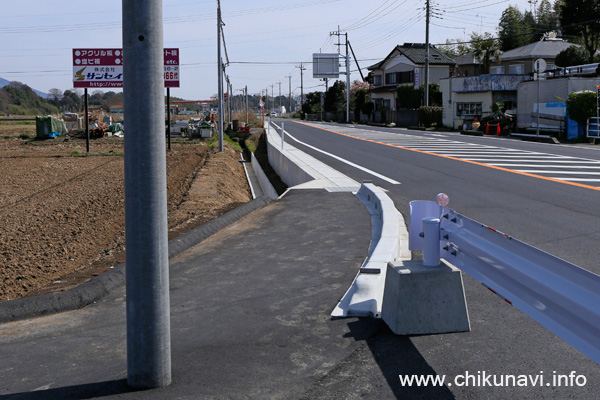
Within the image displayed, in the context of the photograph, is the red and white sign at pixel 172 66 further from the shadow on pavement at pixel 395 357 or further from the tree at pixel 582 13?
the tree at pixel 582 13

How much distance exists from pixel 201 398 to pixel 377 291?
215 centimetres

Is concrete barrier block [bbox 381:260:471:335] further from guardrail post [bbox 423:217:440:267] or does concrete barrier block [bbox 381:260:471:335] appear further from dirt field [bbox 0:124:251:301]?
dirt field [bbox 0:124:251:301]

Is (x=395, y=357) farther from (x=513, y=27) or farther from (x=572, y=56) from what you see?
(x=513, y=27)

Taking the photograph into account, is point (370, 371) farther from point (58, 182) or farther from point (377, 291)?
point (58, 182)

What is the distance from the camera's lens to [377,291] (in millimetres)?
5410

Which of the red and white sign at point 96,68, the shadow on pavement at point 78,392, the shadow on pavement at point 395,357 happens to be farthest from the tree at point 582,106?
the shadow on pavement at point 78,392

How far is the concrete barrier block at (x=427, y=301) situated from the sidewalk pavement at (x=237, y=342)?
0.16 meters

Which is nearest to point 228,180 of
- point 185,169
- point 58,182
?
point 185,169

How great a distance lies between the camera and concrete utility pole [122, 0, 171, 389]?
3.55 m

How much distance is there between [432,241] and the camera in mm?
4676

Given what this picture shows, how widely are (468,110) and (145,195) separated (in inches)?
2084

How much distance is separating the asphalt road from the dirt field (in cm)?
410

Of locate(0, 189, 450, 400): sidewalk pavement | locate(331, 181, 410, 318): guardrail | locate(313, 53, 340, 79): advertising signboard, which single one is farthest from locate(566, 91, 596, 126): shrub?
locate(313, 53, 340, 79): advertising signboard

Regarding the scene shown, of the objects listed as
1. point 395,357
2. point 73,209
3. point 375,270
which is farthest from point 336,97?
point 395,357
